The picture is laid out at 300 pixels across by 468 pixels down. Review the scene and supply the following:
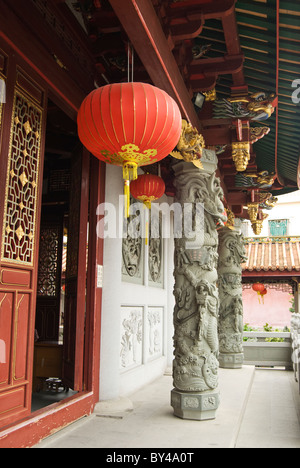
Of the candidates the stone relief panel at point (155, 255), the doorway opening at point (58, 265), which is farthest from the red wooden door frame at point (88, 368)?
the stone relief panel at point (155, 255)

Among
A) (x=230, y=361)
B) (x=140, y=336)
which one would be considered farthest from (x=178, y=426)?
(x=230, y=361)

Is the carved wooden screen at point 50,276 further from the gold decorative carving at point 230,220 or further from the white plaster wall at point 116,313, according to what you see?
the gold decorative carving at point 230,220

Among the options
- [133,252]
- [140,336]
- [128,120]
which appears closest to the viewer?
[128,120]

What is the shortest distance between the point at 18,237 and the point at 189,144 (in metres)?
1.89

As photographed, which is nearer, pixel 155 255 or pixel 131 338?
pixel 131 338

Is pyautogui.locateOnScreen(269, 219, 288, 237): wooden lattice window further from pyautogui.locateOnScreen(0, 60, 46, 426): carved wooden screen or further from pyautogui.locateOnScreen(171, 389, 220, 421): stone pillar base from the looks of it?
pyautogui.locateOnScreen(0, 60, 46, 426): carved wooden screen

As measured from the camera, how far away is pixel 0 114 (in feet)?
9.47

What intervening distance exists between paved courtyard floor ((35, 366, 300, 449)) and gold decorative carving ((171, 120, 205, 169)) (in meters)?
2.51

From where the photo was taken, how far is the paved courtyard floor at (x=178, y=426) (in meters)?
3.36

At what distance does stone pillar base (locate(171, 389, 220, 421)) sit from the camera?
401 centimetres

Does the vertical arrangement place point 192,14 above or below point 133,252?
above

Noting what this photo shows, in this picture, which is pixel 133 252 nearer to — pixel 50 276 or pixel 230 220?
pixel 50 276

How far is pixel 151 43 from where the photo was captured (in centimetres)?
278
